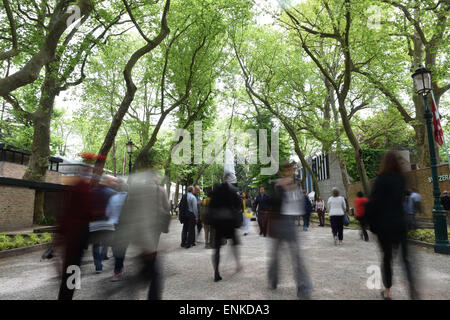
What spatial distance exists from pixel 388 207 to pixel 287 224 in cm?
146

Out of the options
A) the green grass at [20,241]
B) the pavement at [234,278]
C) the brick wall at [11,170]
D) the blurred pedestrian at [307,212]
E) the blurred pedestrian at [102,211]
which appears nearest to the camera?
the blurred pedestrian at [102,211]

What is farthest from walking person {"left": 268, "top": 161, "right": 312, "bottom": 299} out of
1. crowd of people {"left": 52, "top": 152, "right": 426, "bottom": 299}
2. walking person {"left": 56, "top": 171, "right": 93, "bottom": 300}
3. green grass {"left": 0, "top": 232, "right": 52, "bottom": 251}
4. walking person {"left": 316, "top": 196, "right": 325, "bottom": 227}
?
walking person {"left": 316, "top": 196, "right": 325, "bottom": 227}

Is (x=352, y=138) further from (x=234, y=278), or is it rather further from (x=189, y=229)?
(x=234, y=278)

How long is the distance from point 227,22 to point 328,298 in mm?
18548

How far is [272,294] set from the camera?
4.44 m

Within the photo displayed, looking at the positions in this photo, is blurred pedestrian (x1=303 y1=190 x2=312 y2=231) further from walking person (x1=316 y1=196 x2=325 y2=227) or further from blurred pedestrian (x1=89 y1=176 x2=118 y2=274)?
blurred pedestrian (x1=89 y1=176 x2=118 y2=274)

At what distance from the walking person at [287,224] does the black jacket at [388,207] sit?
1178mm

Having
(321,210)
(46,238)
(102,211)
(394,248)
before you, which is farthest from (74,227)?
(321,210)

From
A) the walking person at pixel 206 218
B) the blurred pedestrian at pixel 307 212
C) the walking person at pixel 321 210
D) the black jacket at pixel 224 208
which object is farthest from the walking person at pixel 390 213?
the walking person at pixel 321 210

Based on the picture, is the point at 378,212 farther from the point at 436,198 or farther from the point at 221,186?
the point at 436,198

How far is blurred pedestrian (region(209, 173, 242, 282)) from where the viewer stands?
5.29 meters

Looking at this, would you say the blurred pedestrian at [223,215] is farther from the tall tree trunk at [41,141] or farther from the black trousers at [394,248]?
the tall tree trunk at [41,141]

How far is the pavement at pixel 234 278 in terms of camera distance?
4352 mm
